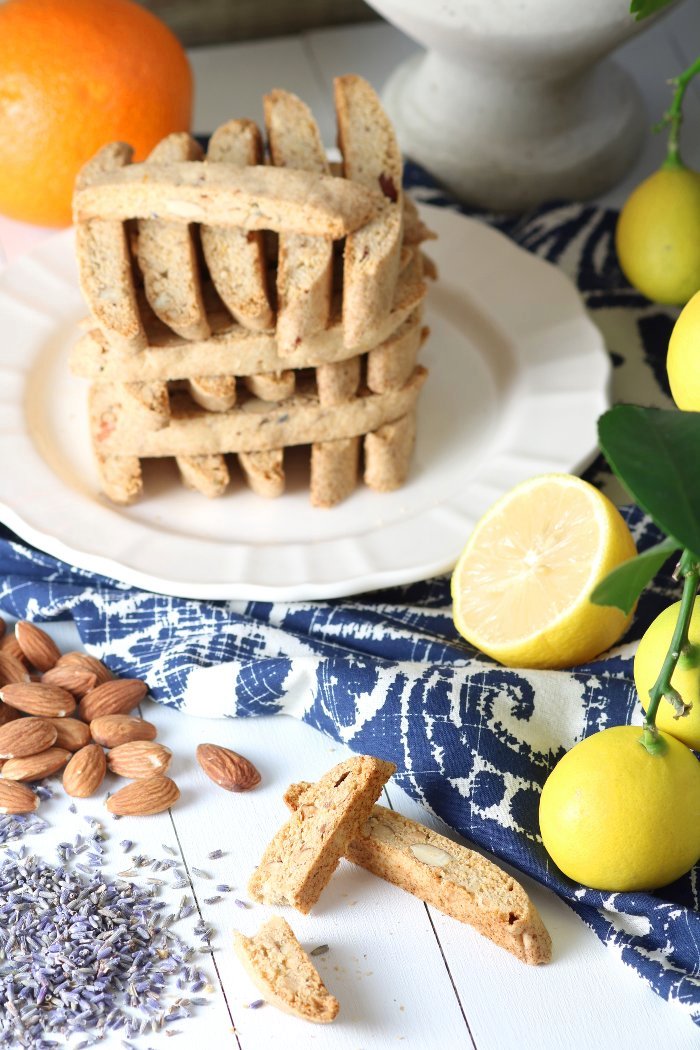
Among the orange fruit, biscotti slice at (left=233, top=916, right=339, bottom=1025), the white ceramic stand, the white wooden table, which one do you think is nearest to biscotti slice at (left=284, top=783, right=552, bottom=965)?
the white wooden table

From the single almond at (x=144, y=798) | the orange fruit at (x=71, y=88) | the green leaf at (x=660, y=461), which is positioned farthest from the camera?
the orange fruit at (x=71, y=88)

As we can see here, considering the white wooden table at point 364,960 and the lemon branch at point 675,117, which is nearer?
the white wooden table at point 364,960

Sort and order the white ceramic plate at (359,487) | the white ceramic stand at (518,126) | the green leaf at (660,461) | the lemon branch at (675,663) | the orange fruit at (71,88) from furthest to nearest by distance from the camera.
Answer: the white ceramic stand at (518,126) → the orange fruit at (71,88) → the white ceramic plate at (359,487) → the lemon branch at (675,663) → the green leaf at (660,461)

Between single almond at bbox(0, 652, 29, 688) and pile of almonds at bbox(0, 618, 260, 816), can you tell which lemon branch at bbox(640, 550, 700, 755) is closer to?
pile of almonds at bbox(0, 618, 260, 816)

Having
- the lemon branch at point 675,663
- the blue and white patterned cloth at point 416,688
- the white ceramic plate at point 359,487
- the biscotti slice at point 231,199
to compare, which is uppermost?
the biscotti slice at point 231,199

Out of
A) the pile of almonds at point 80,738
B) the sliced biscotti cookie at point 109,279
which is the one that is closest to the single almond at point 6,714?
the pile of almonds at point 80,738

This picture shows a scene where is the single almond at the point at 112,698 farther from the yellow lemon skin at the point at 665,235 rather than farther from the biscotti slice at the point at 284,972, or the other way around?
the yellow lemon skin at the point at 665,235

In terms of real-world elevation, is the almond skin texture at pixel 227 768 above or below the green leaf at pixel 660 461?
below

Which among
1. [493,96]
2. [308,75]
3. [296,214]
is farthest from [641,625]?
[308,75]
